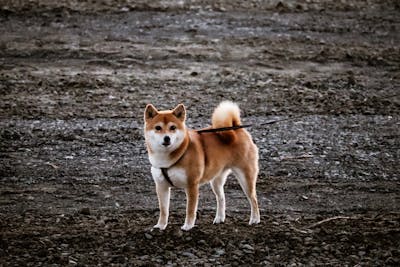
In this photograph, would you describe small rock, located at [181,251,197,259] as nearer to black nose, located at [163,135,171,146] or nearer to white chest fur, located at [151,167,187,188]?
white chest fur, located at [151,167,187,188]

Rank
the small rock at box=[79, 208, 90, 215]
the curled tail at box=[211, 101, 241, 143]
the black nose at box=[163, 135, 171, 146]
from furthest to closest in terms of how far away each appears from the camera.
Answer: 1. the small rock at box=[79, 208, 90, 215]
2. the curled tail at box=[211, 101, 241, 143]
3. the black nose at box=[163, 135, 171, 146]

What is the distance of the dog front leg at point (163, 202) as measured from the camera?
6.31 metres

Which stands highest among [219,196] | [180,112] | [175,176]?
[180,112]

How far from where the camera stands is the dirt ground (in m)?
6.40

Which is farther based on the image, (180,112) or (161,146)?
(180,112)

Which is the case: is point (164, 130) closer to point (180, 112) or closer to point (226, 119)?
point (180, 112)

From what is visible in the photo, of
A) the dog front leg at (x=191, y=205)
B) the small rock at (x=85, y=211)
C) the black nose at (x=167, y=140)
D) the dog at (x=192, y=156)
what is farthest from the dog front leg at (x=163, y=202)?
the small rock at (x=85, y=211)

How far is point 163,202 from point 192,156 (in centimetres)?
50

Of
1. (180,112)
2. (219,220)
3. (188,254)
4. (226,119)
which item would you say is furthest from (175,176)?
(219,220)

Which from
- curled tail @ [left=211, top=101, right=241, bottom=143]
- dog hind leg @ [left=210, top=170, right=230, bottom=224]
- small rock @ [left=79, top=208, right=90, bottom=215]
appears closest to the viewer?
curled tail @ [left=211, top=101, right=241, bottom=143]

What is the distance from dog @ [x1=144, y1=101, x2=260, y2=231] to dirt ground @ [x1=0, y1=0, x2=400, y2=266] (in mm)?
331

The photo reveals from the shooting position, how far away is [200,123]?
10039 millimetres

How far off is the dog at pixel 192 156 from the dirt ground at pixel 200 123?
33 centimetres

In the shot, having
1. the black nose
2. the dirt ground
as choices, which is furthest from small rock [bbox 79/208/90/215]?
the black nose
